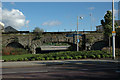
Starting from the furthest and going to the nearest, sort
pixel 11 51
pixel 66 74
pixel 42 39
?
1. pixel 42 39
2. pixel 11 51
3. pixel 66 74

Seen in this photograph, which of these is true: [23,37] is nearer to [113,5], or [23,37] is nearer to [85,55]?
[85,55]

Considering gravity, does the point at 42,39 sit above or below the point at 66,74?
above

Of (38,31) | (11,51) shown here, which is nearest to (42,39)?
(38,31)

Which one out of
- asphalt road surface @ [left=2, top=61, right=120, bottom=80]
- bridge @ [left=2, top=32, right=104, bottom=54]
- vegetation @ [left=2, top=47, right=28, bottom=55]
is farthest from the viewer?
bridge @ [left=2, top=32, right=104, bottom=54]

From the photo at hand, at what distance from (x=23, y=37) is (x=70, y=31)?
33.7ft

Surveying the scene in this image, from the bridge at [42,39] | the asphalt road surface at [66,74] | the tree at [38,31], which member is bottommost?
the asphalt road surface at [66,74]

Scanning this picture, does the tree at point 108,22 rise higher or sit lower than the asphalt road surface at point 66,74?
higher

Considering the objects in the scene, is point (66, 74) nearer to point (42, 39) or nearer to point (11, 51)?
point (11, 51)

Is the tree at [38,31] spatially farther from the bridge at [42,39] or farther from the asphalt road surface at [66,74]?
the asphalt road surface at [66,74]

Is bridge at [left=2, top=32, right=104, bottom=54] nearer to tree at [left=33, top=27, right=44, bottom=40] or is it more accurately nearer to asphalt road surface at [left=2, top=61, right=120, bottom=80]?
tree at [left=33, top=27, right=44, bottom=40]

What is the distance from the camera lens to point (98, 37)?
106ft

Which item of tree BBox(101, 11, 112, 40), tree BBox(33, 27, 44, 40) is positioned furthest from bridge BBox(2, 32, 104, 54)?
tree BBox(101, 11, 112, 40)

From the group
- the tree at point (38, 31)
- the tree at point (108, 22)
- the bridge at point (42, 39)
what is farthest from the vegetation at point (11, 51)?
the tree at point (108, 22)

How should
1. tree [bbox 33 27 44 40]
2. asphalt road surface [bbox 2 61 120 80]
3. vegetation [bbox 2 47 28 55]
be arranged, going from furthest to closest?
tree [bbox 33 27 44 40] < vegetation [bbox 2 47 28 55] < asphalt road surface [bbox 2 61 120 80]
